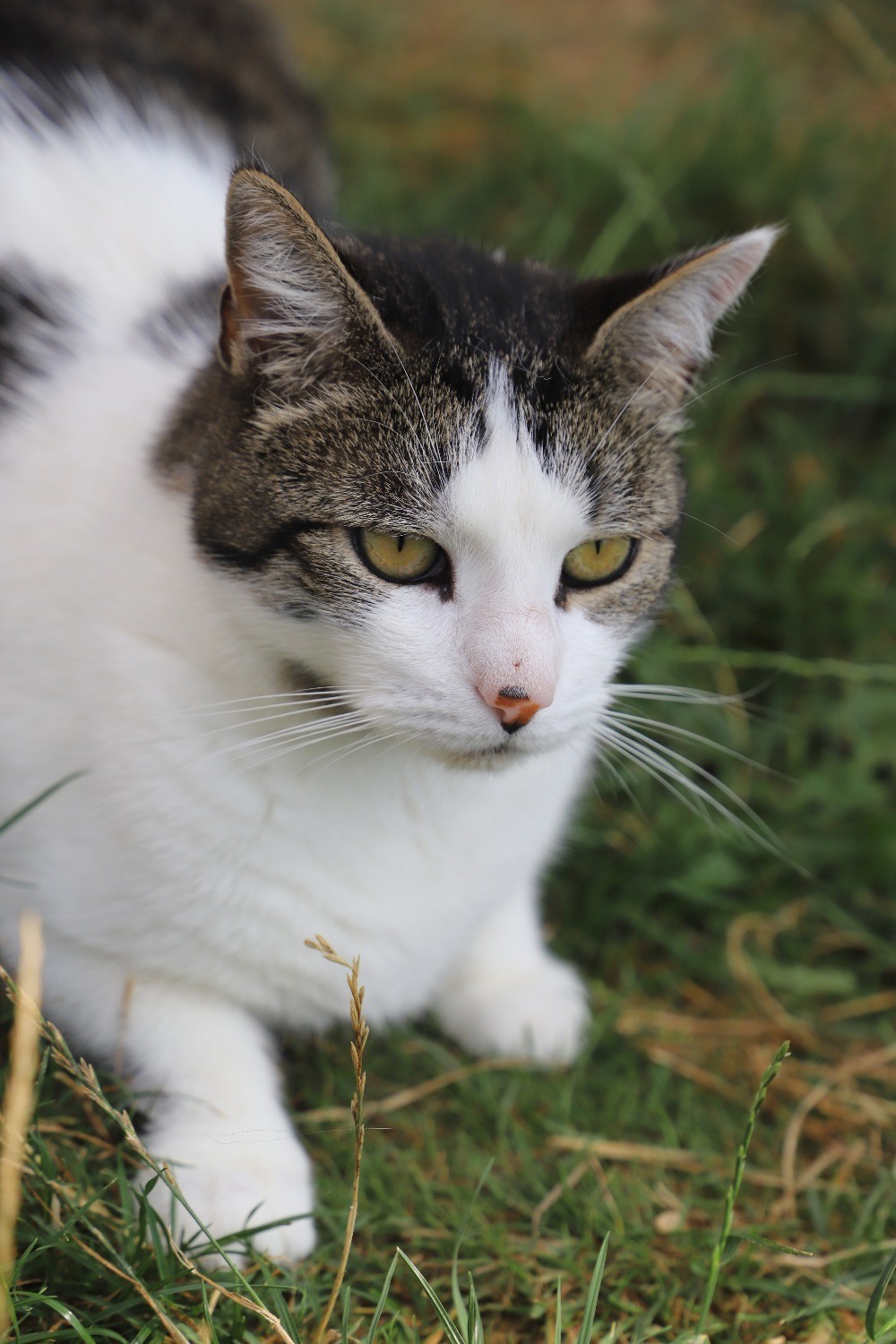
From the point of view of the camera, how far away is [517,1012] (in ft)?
6.81

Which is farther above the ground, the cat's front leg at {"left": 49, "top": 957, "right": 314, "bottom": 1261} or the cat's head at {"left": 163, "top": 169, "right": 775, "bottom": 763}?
the cat's head at {"left": 163, "top": 169, "right": 775, "bottom": 763}

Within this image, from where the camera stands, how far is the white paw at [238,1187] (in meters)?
1.54

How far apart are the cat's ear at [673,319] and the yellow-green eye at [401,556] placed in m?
0.34

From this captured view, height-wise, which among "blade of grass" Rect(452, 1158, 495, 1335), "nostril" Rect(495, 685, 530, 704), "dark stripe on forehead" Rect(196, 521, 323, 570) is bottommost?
"blade of grass" Rect(452, 1158, 495, 1335)

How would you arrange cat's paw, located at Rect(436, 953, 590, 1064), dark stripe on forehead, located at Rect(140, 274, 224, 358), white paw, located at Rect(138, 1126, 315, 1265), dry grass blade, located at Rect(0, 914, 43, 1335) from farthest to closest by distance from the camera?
cat's paw, located at Rect(436, 953, 590, 1064), dark stripe on forehead, located at Rect(140, 274, 224, 358), white paw, located at Rect(138, 1126, 315, 1265), dry grass blade, located at Rect(0, 914, 43, 1335)

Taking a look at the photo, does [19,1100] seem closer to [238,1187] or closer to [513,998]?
[238,1187]

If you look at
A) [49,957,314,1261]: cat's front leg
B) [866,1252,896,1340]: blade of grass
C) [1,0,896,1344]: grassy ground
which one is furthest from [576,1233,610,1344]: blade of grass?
[49,957,314,1261]: cat's front leg

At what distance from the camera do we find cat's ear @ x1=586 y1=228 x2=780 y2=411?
1.46 meters

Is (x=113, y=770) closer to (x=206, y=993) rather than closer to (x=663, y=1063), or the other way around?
(x=206, y=993)

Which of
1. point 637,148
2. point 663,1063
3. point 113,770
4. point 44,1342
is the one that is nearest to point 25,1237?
point 44,1342

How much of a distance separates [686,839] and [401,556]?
3.98ft

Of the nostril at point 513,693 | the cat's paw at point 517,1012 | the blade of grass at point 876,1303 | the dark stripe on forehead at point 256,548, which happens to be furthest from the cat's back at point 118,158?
the blade of grass at point 876,1303

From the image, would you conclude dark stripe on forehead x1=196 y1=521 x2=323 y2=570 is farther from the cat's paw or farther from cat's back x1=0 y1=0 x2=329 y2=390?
the cat's paw

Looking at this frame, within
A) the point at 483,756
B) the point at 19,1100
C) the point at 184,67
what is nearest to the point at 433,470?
the point at 483,756
